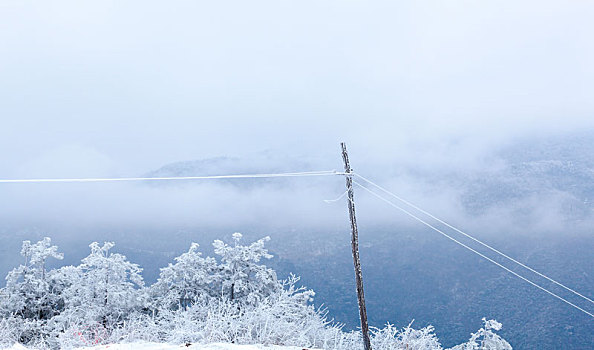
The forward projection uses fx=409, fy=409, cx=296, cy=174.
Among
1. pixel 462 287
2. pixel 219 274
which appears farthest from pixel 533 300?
pixel 219 274

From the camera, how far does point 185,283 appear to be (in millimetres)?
24234

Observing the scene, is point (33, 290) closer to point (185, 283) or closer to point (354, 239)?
point (185, 283)

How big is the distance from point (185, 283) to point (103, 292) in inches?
174

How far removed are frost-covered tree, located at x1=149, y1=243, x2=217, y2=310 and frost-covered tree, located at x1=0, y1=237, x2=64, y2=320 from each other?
22.1 feet

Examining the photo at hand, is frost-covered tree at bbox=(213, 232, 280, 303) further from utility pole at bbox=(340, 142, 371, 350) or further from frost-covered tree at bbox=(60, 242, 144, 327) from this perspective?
utility pole at bbox=(340, 142, 371, 350)

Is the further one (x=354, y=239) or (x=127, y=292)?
(x=127, y=292)

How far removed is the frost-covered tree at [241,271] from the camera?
80.3 ft

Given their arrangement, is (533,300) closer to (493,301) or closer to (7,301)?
(493,301)

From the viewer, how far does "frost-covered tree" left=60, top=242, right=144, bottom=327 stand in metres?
22.0

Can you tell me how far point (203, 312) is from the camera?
20.0 metres

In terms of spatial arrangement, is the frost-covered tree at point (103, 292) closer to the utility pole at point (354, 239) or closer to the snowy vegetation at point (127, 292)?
the snowy vegetation at point (127, 292)

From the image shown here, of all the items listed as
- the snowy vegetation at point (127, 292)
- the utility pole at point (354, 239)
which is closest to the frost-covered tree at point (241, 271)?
the snowy vegetation at point (127, 292)

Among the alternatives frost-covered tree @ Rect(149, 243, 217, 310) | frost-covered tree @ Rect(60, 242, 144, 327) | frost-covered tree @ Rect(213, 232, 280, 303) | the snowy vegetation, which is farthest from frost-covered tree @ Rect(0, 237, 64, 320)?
frost-covered tree @ Rect(213, 232, 280, 303)

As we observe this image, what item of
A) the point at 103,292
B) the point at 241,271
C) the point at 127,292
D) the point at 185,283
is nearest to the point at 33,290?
the point at 103,292
